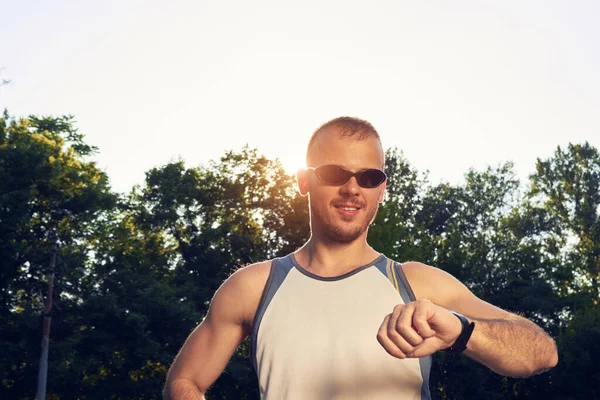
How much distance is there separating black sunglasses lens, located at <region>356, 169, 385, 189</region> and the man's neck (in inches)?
14.1

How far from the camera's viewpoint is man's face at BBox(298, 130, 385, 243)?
4.87 meters

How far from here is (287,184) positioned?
2067 inches

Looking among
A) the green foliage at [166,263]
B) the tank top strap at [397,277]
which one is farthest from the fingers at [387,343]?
the green foliage at [166,263]

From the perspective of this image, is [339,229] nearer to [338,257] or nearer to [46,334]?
[338,257]

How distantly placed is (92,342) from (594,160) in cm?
4103

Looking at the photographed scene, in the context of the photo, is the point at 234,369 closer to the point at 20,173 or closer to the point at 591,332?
the point at 20,173

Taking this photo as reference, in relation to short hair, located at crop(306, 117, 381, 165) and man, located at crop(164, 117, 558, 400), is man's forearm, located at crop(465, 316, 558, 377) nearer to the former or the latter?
man, located at crop(164, 117, 558, 400)

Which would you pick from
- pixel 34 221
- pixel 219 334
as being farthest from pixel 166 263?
pixel 219 334

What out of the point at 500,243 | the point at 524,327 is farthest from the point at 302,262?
the point at 500,243

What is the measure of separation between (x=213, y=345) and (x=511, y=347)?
200cm

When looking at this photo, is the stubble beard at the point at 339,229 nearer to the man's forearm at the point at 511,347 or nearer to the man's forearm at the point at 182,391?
the man's forearm at the point at 511,347

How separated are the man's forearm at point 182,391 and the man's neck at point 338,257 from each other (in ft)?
3.31

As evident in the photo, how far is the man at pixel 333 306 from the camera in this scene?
14.9 feet

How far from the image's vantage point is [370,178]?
4879 millimetres
